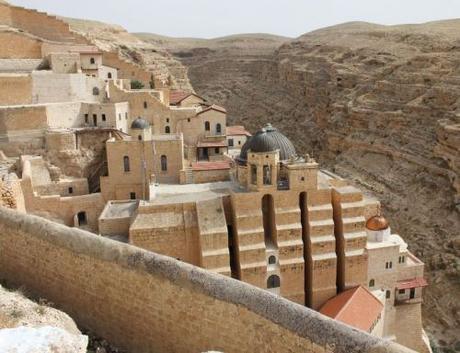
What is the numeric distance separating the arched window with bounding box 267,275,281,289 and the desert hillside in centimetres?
878

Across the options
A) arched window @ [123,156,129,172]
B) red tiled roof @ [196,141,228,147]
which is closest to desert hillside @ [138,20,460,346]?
red tiled roof @ [196,141,228,147]

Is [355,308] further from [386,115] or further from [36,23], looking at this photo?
[36,23]

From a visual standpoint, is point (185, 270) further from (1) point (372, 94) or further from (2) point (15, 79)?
(1) point (372, 94)

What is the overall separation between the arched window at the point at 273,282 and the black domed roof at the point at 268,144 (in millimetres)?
4240

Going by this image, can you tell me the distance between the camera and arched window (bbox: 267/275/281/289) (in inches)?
606

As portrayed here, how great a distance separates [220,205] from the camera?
1534 centimetres

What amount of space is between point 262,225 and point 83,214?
7242mm

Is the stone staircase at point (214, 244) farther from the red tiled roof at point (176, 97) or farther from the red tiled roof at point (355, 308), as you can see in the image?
the red tiled roof at point (176, 97)

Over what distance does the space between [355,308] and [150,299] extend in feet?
32.0

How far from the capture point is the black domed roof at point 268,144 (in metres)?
16.2

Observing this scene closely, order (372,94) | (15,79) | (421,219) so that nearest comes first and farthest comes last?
(15,79), (421,219), (372,94)

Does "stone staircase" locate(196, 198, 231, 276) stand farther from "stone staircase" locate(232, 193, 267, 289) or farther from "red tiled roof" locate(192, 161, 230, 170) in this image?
"red tiled roof" locate(192, 161, 230, 170)

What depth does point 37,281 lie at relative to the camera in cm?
705

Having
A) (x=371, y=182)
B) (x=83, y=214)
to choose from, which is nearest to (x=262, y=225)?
(x=83, y=214)
